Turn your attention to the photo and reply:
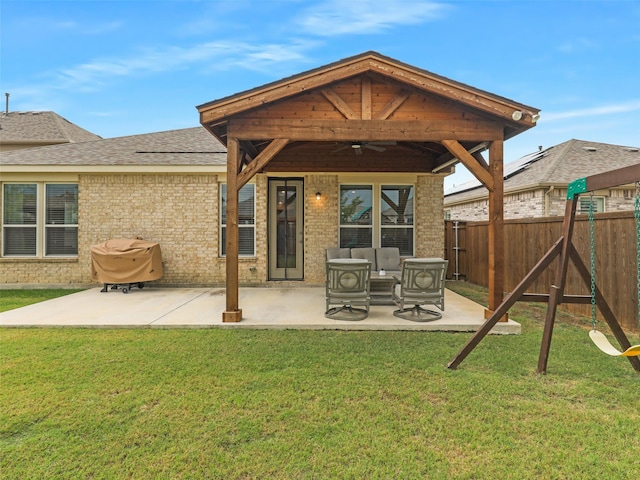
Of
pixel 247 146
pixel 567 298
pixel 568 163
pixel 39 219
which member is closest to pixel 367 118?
pixel 247 146

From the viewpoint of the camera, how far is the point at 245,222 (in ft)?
27.8

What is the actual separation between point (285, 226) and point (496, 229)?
526 cm

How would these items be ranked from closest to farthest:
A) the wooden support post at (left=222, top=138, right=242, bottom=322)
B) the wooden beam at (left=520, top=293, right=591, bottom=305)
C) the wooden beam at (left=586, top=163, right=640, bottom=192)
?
1. the wooden beam at (left=586, top=163, right=640, bottom=192)
2. the wooden beam at (left=520, top=293, right=591, bottom=305)
3. the wooden support post at (left=222, top=138, right=242, bottom=322)

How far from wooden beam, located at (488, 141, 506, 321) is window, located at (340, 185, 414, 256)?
3747mm

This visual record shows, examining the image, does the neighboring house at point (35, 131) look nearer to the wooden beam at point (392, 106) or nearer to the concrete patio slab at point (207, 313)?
the concrete patio slab at point (207, 313)

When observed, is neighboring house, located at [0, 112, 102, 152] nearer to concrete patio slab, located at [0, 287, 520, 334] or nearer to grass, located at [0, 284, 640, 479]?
concrete patio slab, located at [0, 287, 520, 334]

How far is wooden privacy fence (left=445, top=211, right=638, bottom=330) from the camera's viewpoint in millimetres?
4773

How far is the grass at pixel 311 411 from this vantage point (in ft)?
6.56

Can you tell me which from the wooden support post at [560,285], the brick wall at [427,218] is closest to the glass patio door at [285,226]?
the brick wall at [427,218]

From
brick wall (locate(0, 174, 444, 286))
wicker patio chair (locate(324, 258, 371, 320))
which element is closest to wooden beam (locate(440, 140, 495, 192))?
wicker patio chair (locate(324, 258, 371, 320))

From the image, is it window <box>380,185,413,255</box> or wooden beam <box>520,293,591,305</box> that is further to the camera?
window <box>380,185,413,255</box>

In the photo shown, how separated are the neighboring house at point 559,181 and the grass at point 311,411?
719 centimetres

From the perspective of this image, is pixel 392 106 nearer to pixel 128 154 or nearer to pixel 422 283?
pixel 422 283

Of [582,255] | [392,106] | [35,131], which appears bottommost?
[582,255]
